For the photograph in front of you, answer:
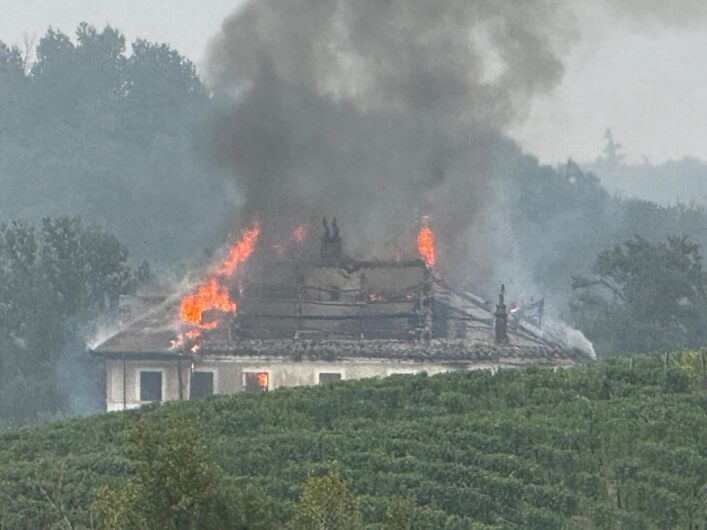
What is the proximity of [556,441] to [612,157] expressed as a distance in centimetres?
15993

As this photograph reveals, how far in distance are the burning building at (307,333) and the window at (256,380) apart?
3 cm

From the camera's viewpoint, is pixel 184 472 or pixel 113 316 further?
pixel 113 316

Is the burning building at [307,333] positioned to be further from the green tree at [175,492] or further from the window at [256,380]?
the green tree at [175,492]

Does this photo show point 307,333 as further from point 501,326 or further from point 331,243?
point 331,243

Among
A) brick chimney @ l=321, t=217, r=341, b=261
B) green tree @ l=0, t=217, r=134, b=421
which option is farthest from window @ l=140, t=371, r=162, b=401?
green tree @ l=0, t=217, r=134, b=421

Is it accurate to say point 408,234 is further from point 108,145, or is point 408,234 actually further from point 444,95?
point 108,145

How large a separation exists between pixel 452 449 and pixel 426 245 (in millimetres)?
26091

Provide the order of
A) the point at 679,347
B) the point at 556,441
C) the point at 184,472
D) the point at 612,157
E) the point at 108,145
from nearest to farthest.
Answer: the point at 184,472
the point at 556,441
the point at 679,347
the point at 108,145
the point at 612,157

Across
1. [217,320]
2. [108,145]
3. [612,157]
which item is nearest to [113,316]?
[217,320]

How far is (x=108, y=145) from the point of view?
11069 centimetres

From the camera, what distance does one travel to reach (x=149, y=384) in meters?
49.4

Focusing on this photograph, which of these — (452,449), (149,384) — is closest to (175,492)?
(452,449)

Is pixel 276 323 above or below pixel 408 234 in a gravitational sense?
below

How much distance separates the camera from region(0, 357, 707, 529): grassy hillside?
31.5m
